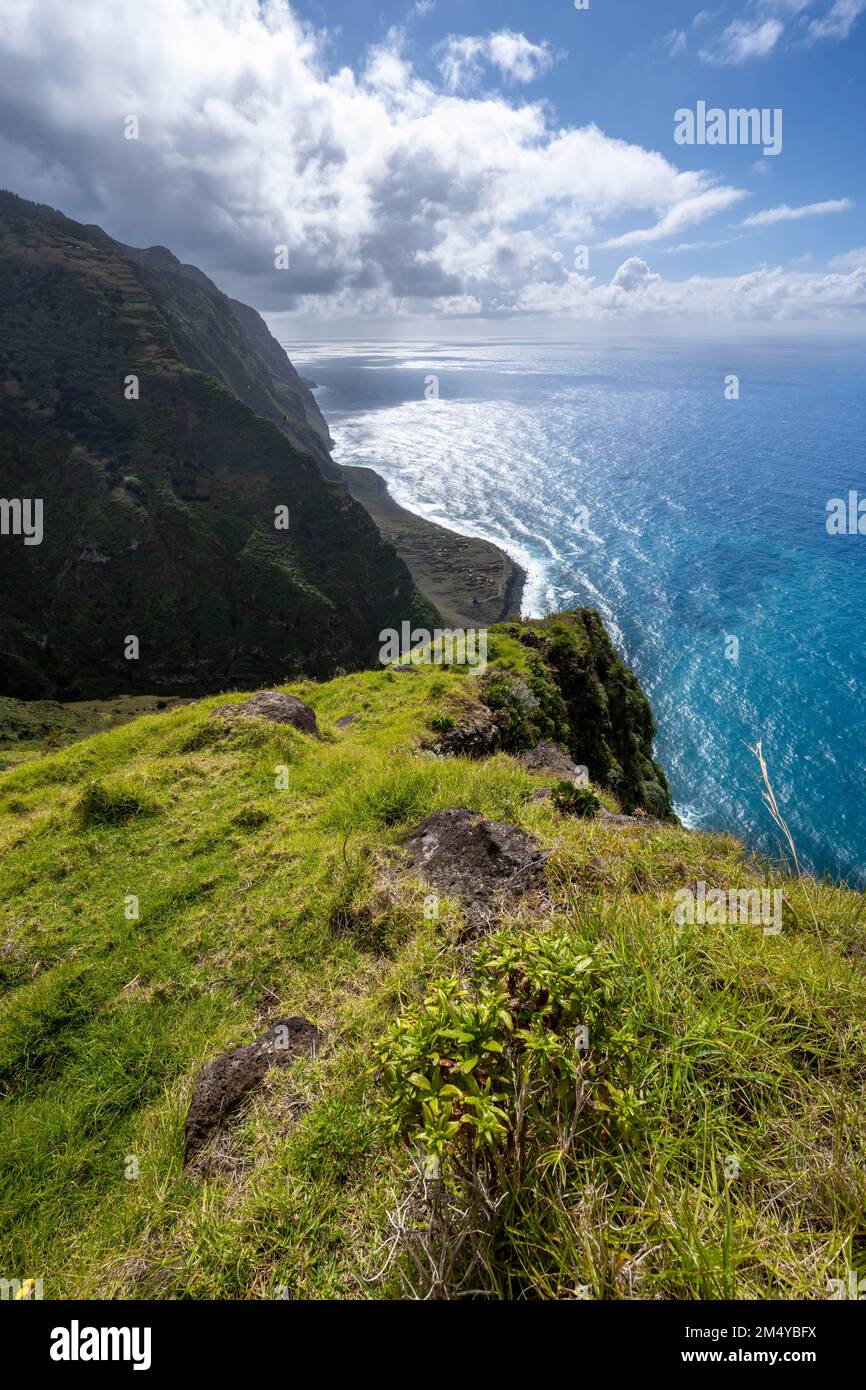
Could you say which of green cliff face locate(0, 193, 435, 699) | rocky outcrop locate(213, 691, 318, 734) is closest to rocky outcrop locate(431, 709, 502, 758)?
rocky outcrop locate(213, 691, 318, 734)

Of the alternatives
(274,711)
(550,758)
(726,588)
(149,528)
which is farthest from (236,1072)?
(149,528)

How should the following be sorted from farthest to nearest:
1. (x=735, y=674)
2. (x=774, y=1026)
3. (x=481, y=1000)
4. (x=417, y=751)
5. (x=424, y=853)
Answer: (x=735, y=674) → (x=417, y=751) → (x=424, y=853) → (x=774, y=1026) → (x=481, y=1000)

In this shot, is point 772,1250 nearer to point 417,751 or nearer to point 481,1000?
point 481,1000

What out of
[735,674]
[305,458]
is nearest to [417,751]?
[735,674]

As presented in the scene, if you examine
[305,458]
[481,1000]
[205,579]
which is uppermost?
[305,458]

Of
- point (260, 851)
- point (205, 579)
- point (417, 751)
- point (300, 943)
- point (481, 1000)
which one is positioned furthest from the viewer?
point (205, 579)

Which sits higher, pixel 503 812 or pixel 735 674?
pixel 503 812
